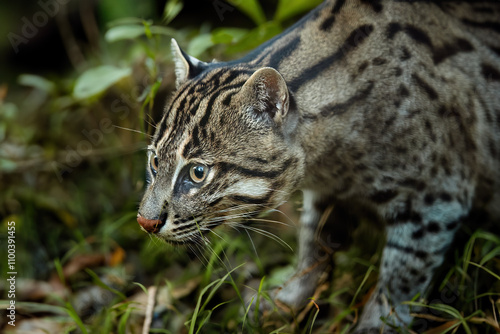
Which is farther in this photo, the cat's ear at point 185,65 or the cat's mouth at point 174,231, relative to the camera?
the cat's ear at point 185,65

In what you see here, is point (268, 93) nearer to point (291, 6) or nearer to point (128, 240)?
point (291, 6)

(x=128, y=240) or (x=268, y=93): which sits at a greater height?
(x=268, y=93)

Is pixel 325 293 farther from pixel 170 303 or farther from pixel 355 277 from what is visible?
pixel 170 303

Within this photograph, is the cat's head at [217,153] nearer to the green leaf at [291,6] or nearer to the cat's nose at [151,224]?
the cat's nose at [151,224]

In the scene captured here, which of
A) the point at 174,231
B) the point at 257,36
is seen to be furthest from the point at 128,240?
the point at 257,36

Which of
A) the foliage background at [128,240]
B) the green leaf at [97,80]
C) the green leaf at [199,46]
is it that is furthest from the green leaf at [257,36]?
the green leaf at [97,80]

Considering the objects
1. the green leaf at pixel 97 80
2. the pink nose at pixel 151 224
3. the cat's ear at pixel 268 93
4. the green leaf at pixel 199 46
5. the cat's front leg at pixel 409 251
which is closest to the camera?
the cat's ear at pixel 268 93

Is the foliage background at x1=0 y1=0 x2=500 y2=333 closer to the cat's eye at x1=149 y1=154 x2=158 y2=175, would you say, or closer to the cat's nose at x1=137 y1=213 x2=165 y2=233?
the cat's eye at x1=149 y1=154 x2=158 y2=175
